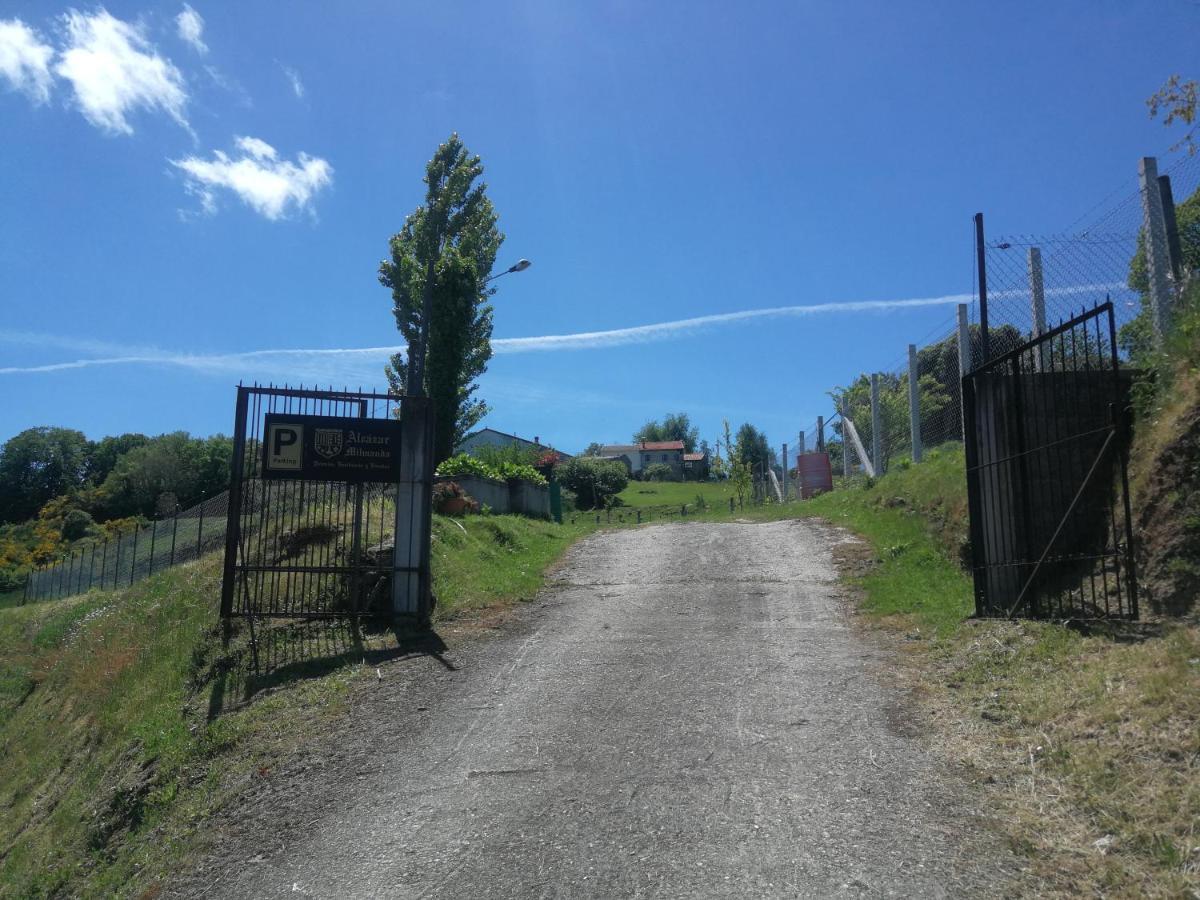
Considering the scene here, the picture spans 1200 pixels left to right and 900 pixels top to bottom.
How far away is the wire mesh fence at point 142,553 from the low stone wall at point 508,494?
14.8 feet

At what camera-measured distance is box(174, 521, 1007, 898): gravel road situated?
4.60 metres

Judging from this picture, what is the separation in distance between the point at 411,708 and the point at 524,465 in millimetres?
14206

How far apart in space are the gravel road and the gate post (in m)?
1.26

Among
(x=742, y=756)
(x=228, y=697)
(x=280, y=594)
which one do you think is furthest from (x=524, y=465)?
(x=742, y=756)

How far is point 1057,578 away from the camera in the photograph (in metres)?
8.26

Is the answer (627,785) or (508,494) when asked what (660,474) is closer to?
(508,494)

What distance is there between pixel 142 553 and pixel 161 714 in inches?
555

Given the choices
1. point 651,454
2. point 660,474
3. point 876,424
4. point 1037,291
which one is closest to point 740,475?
point 876,424

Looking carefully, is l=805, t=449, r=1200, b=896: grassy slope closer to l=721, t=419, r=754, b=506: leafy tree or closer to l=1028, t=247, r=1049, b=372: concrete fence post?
l=1028, t=247, r=1049, b=372: concrete fence post

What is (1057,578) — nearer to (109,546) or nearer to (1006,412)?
(1006,412)

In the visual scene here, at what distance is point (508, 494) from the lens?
2005 cm

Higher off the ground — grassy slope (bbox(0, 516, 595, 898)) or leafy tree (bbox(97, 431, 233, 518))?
leafy tree (bbox(97, 431, 233, 518))

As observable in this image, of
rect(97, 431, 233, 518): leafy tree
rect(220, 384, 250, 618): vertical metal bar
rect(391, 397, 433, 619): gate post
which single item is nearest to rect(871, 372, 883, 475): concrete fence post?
rect(391, 397, 433, 619): gate post

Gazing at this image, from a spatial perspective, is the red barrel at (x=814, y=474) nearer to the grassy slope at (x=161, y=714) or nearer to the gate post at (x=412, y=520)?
the grassy slope at (x=161, y=714)
